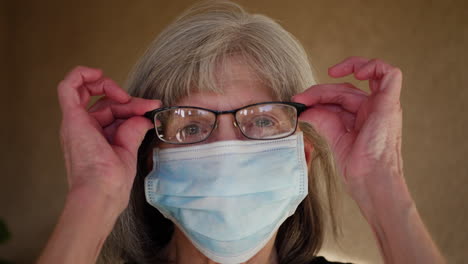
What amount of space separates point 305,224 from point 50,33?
3.69 metres

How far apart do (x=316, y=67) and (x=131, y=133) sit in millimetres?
2953

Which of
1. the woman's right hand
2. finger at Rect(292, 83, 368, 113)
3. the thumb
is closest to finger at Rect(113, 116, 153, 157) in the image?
the woman's right hand

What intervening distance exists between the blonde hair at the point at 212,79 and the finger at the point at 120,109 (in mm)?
121

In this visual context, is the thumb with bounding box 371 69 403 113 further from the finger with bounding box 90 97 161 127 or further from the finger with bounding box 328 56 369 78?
the finger with bounding box 90 97 161 127

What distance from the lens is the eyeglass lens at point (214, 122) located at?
1.34 m

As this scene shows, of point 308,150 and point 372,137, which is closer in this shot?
point 372,137

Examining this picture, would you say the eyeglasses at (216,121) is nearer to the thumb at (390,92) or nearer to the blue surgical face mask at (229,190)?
the blue surgical face mask at (229,190)

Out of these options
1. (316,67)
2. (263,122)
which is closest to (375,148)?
(263,122)

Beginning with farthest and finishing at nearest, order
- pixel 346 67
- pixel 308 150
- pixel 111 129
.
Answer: pixel 308 150 → pixel 111 129 → pixel 346 67

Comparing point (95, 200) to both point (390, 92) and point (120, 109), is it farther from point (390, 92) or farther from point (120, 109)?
point (390, 92)

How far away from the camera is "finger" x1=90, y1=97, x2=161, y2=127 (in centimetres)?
131

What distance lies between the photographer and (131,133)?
1329 millimetres

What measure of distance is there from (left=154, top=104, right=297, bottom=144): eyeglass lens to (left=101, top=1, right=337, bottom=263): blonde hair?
0.09 m

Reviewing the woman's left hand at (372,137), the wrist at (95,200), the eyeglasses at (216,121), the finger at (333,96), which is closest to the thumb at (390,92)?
the woman's left hand at (372,137)
